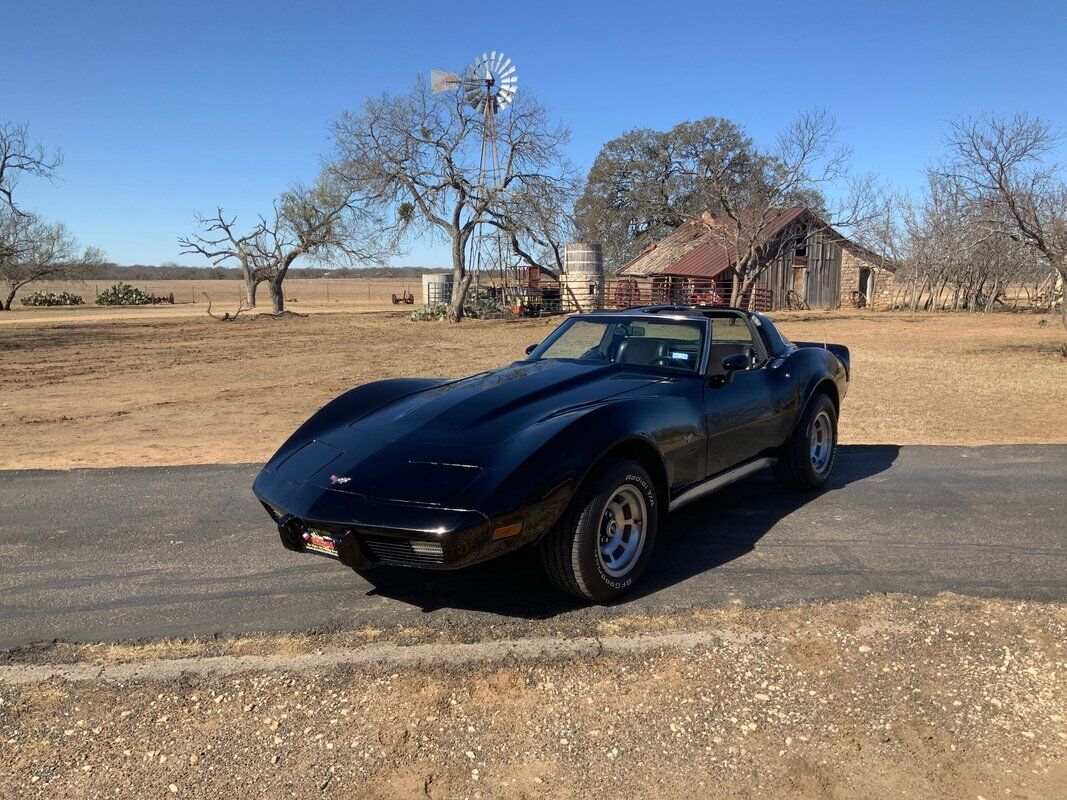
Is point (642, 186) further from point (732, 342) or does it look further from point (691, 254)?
point (732, 342)

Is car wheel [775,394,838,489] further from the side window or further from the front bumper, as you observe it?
the front bumper

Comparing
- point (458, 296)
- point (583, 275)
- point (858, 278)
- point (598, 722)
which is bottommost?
point (598, 722)

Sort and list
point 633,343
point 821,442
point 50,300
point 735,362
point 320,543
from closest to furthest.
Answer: point 320,543, point 735,362, point 633,343, point 821,442, point 50,300

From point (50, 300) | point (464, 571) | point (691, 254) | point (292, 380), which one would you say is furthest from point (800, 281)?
point (50, 300)

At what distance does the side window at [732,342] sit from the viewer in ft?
15.8

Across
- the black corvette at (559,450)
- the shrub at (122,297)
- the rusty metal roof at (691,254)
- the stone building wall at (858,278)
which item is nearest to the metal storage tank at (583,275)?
the rusty metal roof at (691,254)

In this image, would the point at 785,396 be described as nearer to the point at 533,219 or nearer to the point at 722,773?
the point at 722,773

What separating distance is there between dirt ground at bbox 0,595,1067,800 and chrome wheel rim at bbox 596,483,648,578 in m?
0.37

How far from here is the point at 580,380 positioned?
4.43 metres

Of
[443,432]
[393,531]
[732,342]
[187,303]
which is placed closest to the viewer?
[393,531]

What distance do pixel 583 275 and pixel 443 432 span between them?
36.2m

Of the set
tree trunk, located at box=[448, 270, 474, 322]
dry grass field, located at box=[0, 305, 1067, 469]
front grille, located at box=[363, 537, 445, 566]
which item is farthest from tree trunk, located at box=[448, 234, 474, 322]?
front grille, located at box=[363, 537, 445, 566]

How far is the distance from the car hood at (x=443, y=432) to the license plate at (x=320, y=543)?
0.71ft

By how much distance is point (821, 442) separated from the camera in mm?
5906
